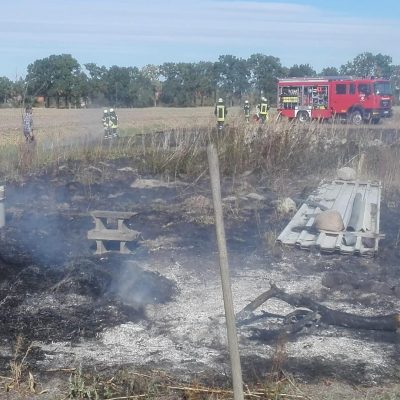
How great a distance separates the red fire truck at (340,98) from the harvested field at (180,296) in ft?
72.3

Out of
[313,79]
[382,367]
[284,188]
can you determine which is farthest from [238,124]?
[313,79]

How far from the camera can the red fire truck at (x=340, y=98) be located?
105ft

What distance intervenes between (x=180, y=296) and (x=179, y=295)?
0.10 ft

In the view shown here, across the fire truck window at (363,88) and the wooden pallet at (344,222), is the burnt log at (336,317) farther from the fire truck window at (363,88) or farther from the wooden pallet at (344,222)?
the fire truck window at (363,88)

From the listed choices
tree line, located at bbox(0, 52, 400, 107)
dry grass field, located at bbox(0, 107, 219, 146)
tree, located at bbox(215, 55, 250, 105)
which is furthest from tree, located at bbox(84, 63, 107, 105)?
dry grass field, located at bbox(0, 107, 219, 146)

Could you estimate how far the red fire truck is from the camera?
32.0 meters

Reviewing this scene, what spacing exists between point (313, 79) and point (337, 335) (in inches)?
1124

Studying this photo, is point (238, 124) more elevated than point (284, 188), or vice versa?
point (238, 124)

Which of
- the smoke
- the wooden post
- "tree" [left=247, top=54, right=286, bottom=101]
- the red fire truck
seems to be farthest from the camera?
"tree" [left=247, top=54, right=286, bottom=101]

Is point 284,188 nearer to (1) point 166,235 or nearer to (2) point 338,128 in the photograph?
(1) point 166,235

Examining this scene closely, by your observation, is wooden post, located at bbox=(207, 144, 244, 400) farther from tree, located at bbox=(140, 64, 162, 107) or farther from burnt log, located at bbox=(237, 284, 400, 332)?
tree, located at bbox=(140, 64, 162, 107)

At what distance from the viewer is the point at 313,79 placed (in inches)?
1291

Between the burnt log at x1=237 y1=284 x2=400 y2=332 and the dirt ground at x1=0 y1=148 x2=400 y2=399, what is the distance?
9cm

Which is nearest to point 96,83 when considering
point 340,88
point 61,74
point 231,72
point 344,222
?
point 61,74
